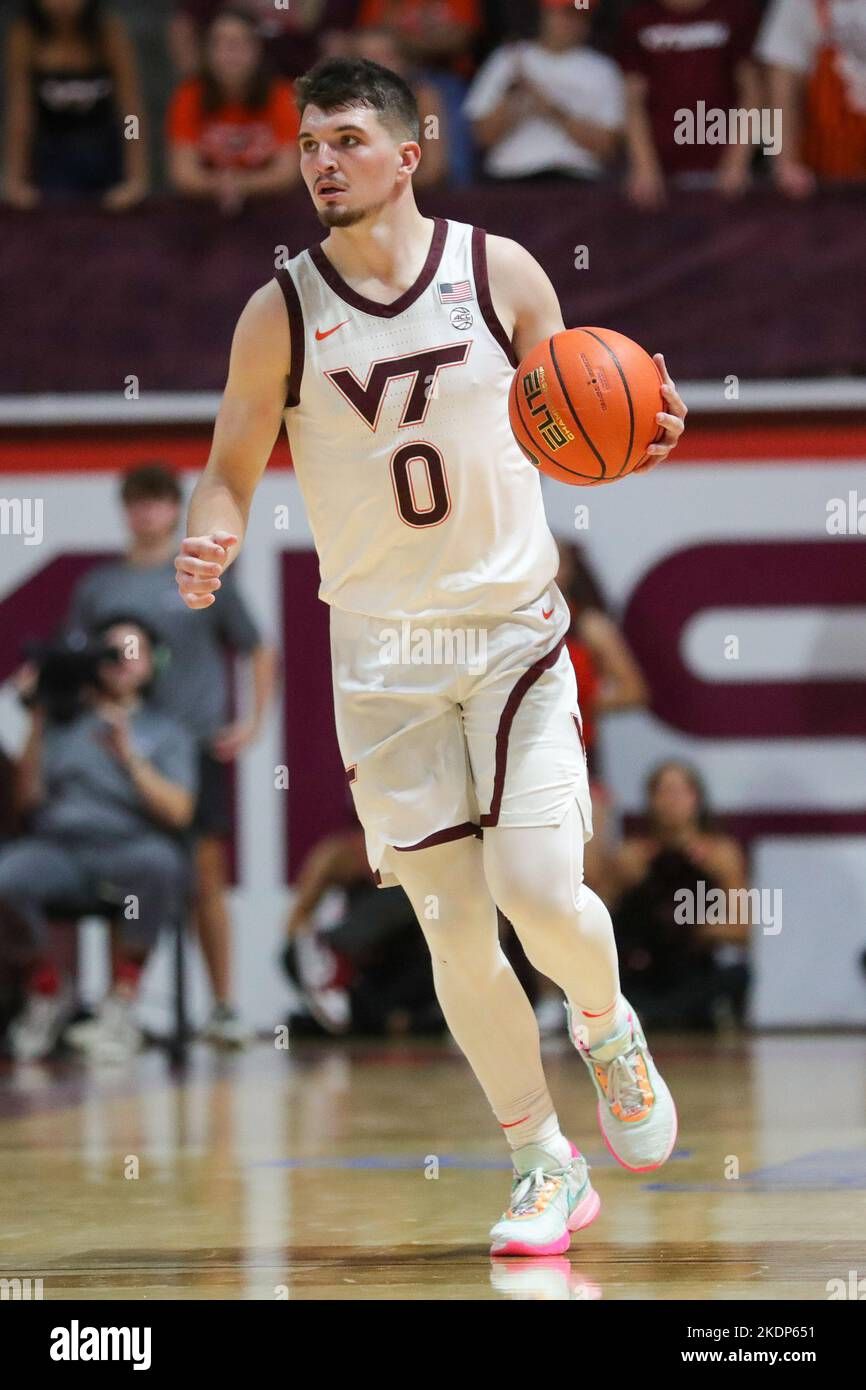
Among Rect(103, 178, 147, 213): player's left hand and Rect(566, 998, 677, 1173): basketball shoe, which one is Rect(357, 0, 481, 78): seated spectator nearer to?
Rect(103, 178, 147, 213): player's left hand

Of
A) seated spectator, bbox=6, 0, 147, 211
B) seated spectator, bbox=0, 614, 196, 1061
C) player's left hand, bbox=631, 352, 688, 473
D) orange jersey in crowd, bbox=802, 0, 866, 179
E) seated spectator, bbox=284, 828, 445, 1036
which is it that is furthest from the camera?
seated spectator, bbox=6, 0, 147, 211

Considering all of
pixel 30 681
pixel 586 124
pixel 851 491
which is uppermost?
pixel 586 124

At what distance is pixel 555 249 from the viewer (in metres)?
9.38

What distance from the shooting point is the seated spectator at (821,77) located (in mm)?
9578

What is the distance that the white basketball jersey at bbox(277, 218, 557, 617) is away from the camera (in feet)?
14.5

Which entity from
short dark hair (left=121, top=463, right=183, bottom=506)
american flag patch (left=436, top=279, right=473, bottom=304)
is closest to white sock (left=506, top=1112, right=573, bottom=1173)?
american flag patch (left=436, top=279, right=473, bottom=304)

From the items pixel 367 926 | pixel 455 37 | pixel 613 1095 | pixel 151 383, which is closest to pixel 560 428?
pixel 613 1095

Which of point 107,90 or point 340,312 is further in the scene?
point 107,90

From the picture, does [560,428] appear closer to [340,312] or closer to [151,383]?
[340,312]

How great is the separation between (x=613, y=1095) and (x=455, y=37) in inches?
276

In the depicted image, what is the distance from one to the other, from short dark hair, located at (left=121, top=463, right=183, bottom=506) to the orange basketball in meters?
4.99

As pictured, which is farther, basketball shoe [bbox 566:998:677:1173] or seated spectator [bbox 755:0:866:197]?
seated spectator [bbox 755:0:866:197]

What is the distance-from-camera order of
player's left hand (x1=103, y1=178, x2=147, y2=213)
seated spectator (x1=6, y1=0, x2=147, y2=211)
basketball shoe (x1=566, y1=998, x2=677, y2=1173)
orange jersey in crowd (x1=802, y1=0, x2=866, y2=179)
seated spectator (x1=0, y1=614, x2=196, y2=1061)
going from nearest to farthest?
basketball shoe (x1=566, y1=998, x2=677, y2=1173), seated spectator (x1=0, y1=614, x2=196, y2=1061), player's left hand (x1=103, y1=178, x2=147, y2=213), orange jersey in crowd (x1=802, y1=0, x2=866, y2=179), seated spectator (x1=6, y1=0, x2=147, y2=211)

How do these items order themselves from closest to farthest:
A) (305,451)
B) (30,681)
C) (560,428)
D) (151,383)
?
1. (560,428)
2. (305,451)
3. (30,681)
4. (151,383)
